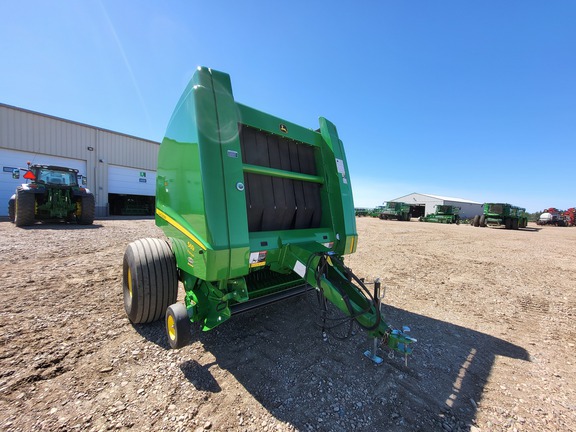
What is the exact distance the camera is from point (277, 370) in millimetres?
2223

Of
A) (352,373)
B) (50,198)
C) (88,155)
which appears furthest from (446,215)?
(88,155)

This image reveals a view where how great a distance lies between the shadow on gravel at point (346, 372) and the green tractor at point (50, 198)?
1099 centimetres

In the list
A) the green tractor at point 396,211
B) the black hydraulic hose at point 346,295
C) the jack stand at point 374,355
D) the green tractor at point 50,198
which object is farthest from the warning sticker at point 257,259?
the green tractor at point 396,211

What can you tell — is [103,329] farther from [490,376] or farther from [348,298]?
[490,376]

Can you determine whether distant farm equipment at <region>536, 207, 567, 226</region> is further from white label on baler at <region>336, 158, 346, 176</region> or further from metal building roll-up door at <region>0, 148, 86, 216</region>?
metal building roll-up door at <region>0, 148, 86, 216</region>

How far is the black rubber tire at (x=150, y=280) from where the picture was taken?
266cm

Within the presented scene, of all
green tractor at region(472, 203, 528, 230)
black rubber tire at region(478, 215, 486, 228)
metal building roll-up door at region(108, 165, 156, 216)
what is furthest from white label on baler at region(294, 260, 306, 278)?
black rubber tire at region(478, 215, 486, 228)

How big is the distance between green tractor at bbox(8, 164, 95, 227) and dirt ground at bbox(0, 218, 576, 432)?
8089mm

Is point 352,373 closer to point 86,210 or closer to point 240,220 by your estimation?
point 240,220

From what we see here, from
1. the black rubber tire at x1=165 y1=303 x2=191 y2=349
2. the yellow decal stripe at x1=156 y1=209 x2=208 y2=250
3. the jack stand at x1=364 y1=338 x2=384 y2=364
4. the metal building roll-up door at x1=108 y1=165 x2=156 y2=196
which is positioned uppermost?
the metal building roll-up door at x1=108 y1=165 x2=156 y2=196

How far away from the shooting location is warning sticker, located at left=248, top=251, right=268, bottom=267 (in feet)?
7.61

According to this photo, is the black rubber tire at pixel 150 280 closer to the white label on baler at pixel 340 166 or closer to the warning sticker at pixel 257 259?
the warning sticker at pixel 257 259

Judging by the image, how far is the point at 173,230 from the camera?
275 centimetres

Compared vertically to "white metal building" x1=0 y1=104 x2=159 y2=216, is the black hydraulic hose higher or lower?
lower
